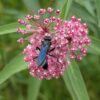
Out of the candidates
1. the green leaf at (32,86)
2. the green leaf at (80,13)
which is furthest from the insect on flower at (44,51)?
the green leaf at (80,13)

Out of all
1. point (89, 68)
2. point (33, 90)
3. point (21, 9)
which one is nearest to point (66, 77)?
point (33, 90)

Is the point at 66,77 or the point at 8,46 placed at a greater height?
the point at 8,46

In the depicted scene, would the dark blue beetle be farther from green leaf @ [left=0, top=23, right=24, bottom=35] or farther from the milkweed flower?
green leaf @ [left=0, top=23, right=24, bottom=35]

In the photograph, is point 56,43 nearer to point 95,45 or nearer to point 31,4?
point 95,45

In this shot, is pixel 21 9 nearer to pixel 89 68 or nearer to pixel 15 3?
pixel 15 3

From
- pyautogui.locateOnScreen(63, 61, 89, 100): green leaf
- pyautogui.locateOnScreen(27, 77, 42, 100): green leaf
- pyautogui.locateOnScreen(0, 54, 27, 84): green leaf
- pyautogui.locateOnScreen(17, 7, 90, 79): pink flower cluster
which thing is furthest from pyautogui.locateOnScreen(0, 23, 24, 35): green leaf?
pyautogui.locateOnScreen(27, 77, 42, 100): green leaf

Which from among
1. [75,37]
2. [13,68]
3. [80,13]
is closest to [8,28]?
[13,68]
